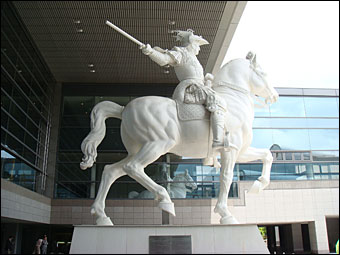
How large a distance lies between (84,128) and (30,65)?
3.95 m

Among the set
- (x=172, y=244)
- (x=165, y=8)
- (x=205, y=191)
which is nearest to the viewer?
(x=172, y=244)

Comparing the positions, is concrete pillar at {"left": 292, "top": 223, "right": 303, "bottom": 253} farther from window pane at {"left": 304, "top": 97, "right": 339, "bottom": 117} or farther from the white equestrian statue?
the white equestrian statue

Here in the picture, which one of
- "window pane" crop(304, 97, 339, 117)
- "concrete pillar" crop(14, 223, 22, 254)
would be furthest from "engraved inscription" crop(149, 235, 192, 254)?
"window pane" crop(304, 97, 339, 117)

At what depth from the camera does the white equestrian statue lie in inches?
601

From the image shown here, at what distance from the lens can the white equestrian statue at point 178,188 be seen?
601 inches

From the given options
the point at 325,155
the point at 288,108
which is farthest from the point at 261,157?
the point at 288,108

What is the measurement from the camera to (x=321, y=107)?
748 inches

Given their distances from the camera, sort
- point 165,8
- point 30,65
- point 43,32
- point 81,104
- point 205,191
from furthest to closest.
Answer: point 81,104 < point 205,191 < point 30,65 < point 43,32 < point 165,8

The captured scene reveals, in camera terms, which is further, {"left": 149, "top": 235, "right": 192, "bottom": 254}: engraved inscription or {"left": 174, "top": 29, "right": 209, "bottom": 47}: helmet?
{"left": 174, "top": 29, "right": 209, "bottom": 47}: helmet

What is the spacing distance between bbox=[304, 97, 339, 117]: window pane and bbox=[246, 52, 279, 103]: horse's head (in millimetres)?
13324

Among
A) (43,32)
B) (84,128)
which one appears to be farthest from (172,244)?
(84,128)

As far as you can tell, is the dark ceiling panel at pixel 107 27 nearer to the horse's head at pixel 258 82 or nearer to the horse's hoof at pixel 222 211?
the horse's head at pixel 258 82

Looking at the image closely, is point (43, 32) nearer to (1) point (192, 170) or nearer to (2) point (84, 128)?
(2) point (84, 128)

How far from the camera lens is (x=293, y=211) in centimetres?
1585
